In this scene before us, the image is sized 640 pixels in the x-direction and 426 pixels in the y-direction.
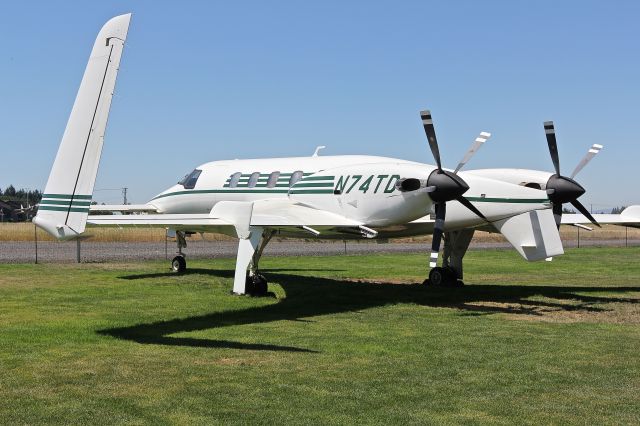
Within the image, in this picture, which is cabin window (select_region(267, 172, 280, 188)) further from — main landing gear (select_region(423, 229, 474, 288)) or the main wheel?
the main wheel

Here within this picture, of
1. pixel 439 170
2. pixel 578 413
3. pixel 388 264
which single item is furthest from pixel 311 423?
pixel 388 264

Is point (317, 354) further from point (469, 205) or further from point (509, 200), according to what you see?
point (509, 200)

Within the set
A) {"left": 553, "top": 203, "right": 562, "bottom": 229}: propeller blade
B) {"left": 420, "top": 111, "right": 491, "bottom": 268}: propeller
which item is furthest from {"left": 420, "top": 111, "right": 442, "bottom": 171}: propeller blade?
{"left": 553, "top": 203, "right": 562, "bottom": 229}: propeller blade

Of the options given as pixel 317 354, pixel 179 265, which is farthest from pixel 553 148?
pixel 179 265

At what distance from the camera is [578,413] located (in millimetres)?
8969

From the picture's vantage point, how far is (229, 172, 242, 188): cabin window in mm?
26562

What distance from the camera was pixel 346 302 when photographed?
844 inches

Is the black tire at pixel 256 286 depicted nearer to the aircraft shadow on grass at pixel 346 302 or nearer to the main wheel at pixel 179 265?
the aircraft shadow on grass at pixel 346 302

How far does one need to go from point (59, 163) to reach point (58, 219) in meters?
1.07

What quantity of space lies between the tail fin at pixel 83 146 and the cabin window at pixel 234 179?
1243 cm

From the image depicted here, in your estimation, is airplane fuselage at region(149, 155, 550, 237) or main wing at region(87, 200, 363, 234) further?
airplane fuselage at region(149, 155, 550, 237)

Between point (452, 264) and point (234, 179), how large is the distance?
8216 millimetres

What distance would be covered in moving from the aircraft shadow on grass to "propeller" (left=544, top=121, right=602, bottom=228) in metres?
2.78

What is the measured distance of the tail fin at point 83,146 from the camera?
45.7ft
